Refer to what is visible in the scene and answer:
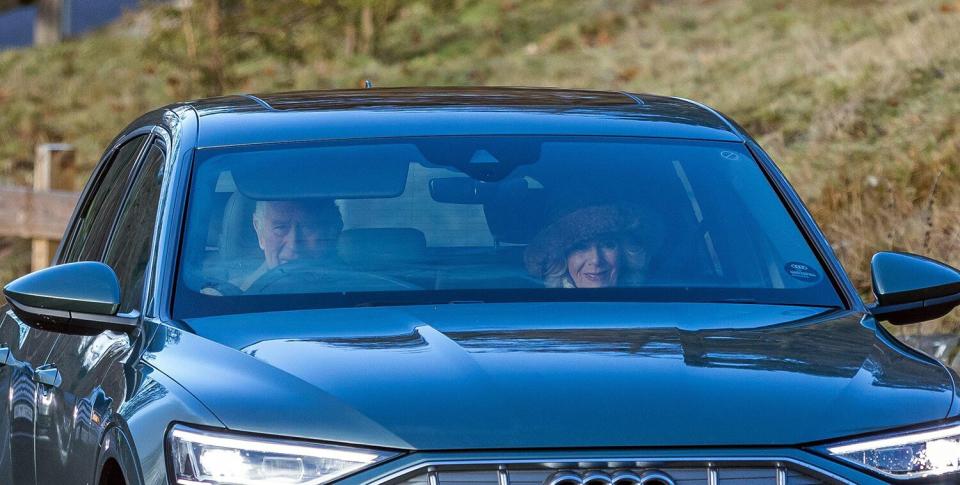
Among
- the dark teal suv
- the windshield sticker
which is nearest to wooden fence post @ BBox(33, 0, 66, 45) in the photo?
the dark teal suv

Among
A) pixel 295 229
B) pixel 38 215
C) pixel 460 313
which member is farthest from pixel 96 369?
pixel 38 215

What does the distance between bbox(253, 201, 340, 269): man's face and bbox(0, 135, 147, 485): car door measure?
0.62 metres

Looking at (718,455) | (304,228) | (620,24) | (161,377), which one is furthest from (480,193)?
(620,24)

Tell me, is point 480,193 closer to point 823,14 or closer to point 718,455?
point 718,455

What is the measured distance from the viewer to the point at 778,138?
12602mm

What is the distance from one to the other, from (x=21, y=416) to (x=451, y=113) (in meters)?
1.40

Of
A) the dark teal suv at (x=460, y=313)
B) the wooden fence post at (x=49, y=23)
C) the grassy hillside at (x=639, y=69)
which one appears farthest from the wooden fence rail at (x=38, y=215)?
the wooden fence post at (x=49, y=23)

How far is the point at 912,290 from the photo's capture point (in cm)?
448

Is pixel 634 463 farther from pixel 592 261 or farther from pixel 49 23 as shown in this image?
pixel 49 23

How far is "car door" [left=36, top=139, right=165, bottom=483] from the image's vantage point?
4078mm

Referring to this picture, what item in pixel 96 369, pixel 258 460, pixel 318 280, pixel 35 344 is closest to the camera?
pixel 258 460

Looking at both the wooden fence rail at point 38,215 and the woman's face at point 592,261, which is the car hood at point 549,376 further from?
the wooden fence rail at point 38,215

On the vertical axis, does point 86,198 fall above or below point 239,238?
above

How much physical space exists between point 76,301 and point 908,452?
6.13 feet
